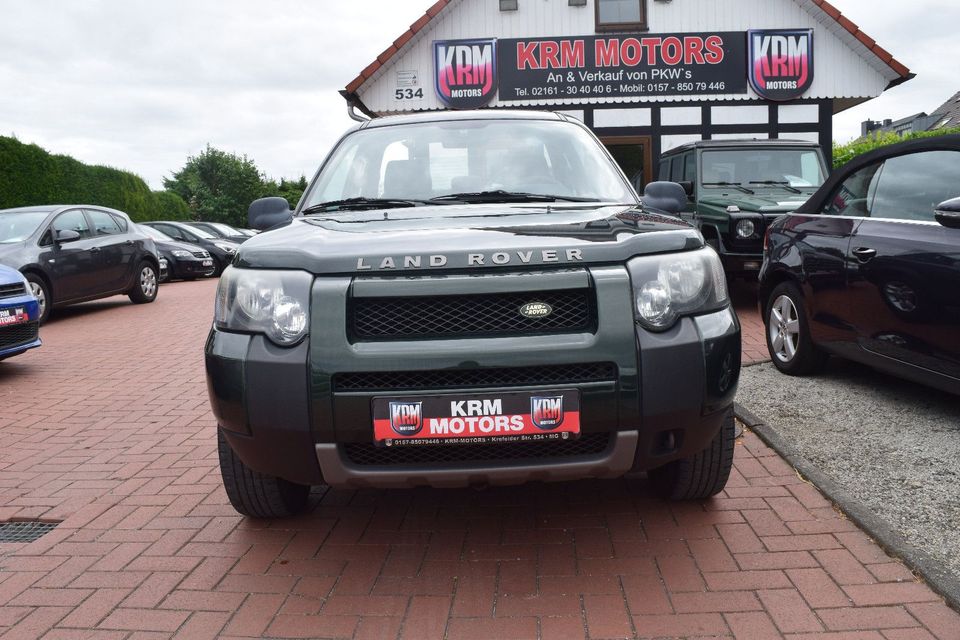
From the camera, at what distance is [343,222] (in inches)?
124

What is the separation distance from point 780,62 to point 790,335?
1218cm

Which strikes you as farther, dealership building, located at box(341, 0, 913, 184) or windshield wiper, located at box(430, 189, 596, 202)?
dealership building, located at box(341, 0, 913, 184)

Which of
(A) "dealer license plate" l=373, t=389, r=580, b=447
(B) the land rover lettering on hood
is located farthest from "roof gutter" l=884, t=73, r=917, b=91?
(A) "dealer license plate" l=373, t=389, r=580, b=447

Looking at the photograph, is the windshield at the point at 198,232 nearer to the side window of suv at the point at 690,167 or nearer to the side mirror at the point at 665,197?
the side window of suv at the point at 690,167

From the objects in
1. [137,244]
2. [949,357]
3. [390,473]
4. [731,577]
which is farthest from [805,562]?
[137,244]

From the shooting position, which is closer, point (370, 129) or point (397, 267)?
point (397, 267)

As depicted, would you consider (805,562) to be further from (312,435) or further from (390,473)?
(312,435)

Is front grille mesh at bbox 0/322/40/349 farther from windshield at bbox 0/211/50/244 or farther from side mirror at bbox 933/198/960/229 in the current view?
side mirror at bbox 933/198/960/229

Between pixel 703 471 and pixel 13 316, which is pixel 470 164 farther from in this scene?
pixel 13 316

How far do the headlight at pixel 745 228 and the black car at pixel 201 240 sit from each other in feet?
45.0

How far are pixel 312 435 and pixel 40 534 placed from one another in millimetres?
1665

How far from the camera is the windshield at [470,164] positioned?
360 cm

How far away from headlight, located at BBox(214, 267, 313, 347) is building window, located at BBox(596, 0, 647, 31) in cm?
1490

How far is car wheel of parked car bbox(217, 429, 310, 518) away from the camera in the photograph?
3.17m
